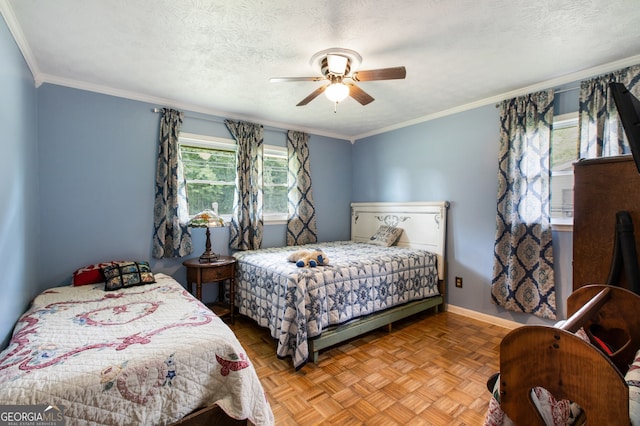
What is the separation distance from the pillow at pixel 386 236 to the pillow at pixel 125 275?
2.72 m

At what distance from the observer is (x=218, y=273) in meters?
2.94

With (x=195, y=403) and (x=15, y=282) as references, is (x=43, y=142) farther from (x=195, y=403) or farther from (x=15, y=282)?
(x=195, y=403)

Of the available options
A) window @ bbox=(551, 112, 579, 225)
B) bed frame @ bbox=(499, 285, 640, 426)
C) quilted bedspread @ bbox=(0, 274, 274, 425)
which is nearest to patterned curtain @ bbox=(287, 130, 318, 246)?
quilted bedspread @ bbox=(0, 274, 274, 425)

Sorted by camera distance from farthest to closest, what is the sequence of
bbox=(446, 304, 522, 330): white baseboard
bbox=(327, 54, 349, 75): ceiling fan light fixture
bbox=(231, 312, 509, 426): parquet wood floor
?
bbox=(446, 304, 522, 330): white baseboard < bbox=(327, 54, 349, 75): ceiling fan light fixture < bbox=(231, 312, 509, 426): parquet wood floor

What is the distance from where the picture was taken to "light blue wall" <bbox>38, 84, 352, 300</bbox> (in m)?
2.53

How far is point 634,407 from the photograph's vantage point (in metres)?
0.68

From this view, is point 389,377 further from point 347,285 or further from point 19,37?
point 19,37

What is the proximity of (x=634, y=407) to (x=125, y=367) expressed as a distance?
5.49ft

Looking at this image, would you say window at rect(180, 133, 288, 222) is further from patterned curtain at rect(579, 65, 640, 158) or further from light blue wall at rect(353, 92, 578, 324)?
patterned curtain at rect(579, 65, 640, 158)

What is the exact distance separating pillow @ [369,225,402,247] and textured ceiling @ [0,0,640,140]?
1.73 meters

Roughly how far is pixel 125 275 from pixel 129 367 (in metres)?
1.50

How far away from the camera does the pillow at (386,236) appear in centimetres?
383

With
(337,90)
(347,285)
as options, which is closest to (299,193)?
(347,285)

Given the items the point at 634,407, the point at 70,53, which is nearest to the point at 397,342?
the point at 634,407
